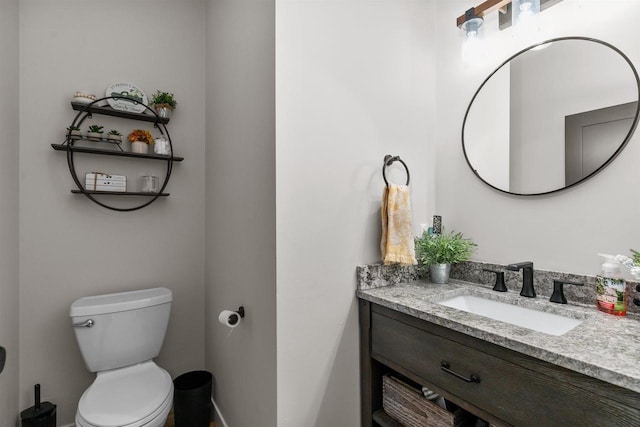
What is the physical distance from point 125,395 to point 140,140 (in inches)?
54.4

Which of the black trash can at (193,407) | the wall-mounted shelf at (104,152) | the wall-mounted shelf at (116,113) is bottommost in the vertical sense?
the black trash can at (193,407)

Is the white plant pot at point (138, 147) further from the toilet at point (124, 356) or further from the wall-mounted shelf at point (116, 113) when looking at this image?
the toilet at point (124, 356)

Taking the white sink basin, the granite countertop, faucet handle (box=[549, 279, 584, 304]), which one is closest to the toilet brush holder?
the granite countertop

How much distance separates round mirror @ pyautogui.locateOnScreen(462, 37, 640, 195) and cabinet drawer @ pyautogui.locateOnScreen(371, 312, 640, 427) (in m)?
0.79

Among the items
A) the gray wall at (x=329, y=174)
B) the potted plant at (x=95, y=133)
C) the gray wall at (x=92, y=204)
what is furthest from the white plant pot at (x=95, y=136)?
the gray wall at (x=329, y=174)

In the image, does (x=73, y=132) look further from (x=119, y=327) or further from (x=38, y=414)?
(x=38, y=414)

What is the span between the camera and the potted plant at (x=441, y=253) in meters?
1.42

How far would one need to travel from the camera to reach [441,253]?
142 centimetres

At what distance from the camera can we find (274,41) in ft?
3.75

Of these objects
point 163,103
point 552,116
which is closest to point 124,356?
point 163,103

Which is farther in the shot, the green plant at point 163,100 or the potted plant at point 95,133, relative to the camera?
the green plant at point 163,100

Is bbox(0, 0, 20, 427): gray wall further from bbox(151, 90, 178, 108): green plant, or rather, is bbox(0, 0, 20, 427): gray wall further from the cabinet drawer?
the cabinet drawer

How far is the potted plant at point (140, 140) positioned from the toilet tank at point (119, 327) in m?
0.87

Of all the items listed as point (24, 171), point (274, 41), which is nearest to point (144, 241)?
point (24, 171)
